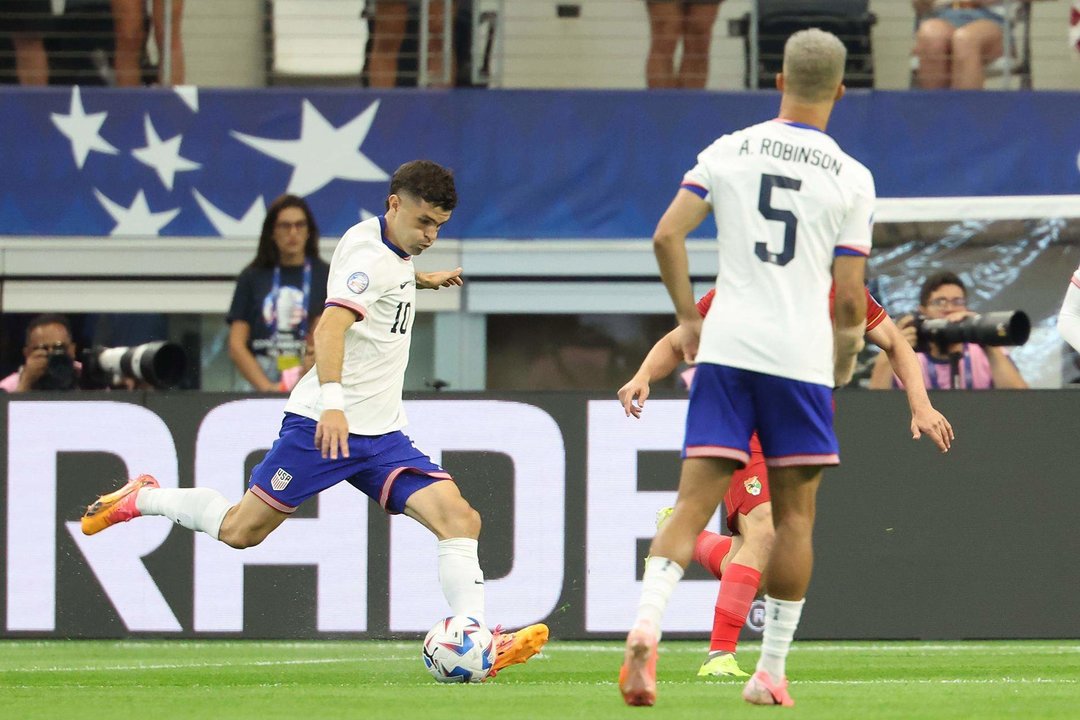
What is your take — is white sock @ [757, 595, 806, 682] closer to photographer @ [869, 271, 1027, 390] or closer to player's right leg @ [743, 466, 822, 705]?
player's right leg @ [743, 466, 822, 705]

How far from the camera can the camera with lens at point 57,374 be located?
1004 centimetres

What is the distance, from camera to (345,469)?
22.4 ft

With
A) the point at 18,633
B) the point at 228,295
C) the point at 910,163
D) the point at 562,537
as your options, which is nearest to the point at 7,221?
the point at 228,295

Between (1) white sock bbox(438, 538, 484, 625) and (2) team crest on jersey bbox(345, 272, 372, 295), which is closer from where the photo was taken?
(2) team crest on jersey bbox(345, 272, 372, 295)

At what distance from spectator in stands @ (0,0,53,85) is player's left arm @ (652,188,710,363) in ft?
27.1

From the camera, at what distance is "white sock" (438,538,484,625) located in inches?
264

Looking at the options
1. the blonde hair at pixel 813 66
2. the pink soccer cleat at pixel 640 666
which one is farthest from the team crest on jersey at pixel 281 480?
the blonde hair at pixel 813 66

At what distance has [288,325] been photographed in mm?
10211

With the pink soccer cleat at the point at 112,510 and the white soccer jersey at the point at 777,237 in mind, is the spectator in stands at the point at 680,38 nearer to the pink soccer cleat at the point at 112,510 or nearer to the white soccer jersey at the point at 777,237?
the pink soccer cleat at the point at 112,510

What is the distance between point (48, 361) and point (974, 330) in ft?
16.2

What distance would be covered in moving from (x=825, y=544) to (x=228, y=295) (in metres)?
5.03

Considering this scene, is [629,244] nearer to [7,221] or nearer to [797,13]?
[797,13]

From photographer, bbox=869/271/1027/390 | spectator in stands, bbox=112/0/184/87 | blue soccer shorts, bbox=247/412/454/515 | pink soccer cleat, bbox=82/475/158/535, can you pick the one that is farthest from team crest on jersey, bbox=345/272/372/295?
spectator in stands, bbox=112/0/184/87

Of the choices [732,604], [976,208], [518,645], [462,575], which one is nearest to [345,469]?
[462,575]
